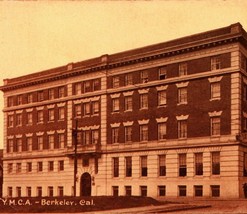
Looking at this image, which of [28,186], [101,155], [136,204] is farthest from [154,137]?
[28,186]

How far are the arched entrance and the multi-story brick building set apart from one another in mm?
105

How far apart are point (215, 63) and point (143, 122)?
357 inches

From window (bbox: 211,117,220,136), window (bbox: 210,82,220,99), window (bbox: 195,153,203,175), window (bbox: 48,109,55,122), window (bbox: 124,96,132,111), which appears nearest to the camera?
window (bbox: 211,117,220,136)

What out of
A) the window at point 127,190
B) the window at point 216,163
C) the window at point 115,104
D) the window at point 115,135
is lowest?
the window at point 127,190

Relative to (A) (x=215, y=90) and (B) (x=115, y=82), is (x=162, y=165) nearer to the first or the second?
→ (A) (x=215, y=90)

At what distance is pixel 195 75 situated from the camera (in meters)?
41.2

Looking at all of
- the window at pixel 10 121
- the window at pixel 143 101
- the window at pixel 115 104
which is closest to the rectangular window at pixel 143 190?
the window at pixel 143 101

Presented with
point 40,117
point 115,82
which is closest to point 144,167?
point 115,82

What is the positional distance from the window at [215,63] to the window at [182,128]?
5.45m

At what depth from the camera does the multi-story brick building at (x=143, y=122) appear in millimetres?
39125

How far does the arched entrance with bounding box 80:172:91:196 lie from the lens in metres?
48.8

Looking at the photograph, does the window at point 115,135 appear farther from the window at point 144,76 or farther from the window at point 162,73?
the window at point 162,73

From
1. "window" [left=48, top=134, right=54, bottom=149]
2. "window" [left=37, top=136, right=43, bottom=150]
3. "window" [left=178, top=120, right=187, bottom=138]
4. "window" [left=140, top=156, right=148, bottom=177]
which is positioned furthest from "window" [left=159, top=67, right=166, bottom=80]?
"window" [left=37, top=136, right=43, bottom=150]

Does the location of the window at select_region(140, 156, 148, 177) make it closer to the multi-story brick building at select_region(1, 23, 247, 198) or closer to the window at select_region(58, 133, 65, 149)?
the multi-story brick building at select_region(1, 23, 247, 198)
